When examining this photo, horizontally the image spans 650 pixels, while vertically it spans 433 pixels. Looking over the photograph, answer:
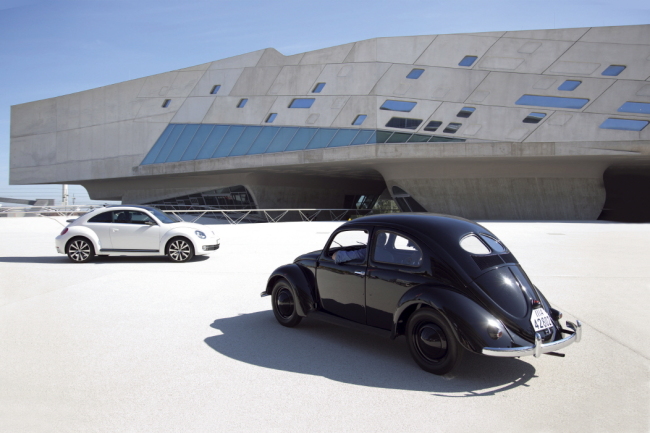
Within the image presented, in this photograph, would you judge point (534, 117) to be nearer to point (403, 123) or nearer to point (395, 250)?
point (403, 123)

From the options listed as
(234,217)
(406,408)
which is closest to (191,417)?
(406,408)

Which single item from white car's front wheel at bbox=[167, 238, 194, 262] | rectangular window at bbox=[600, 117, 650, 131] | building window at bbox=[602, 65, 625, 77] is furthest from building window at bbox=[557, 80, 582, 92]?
white car's front wheel at bbox=[167, 238, 194, 262]

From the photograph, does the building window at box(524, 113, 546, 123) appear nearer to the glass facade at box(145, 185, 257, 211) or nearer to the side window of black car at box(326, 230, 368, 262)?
the glass facade at box(145, 185, 257, 211)

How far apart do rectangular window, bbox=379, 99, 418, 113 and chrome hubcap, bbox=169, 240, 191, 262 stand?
2139 cm

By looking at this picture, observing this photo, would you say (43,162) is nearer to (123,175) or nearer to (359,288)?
(123,175)

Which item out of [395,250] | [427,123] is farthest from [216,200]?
[395,250]

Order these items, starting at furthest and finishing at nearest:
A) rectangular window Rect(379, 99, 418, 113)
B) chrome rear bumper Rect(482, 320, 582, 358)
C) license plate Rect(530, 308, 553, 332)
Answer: rectangular window Rect(379, 99, 418, 113)
license plate Rect(530, 308, 553, 332)
chrome rear bumper Rect(482, 320, 582, 358)

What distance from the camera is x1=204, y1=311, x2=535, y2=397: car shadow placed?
4359 millimetres

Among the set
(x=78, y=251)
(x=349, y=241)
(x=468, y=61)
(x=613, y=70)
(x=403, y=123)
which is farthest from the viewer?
(x=403, y=123)

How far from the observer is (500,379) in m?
4.46

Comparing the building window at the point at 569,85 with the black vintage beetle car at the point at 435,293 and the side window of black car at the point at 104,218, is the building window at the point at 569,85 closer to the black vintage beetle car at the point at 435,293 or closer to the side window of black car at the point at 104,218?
the side window of black car at the point at 104,218

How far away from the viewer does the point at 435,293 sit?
4590 millimetres

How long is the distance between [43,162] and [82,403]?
50.7 metres

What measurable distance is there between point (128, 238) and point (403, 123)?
21846 millimetres
